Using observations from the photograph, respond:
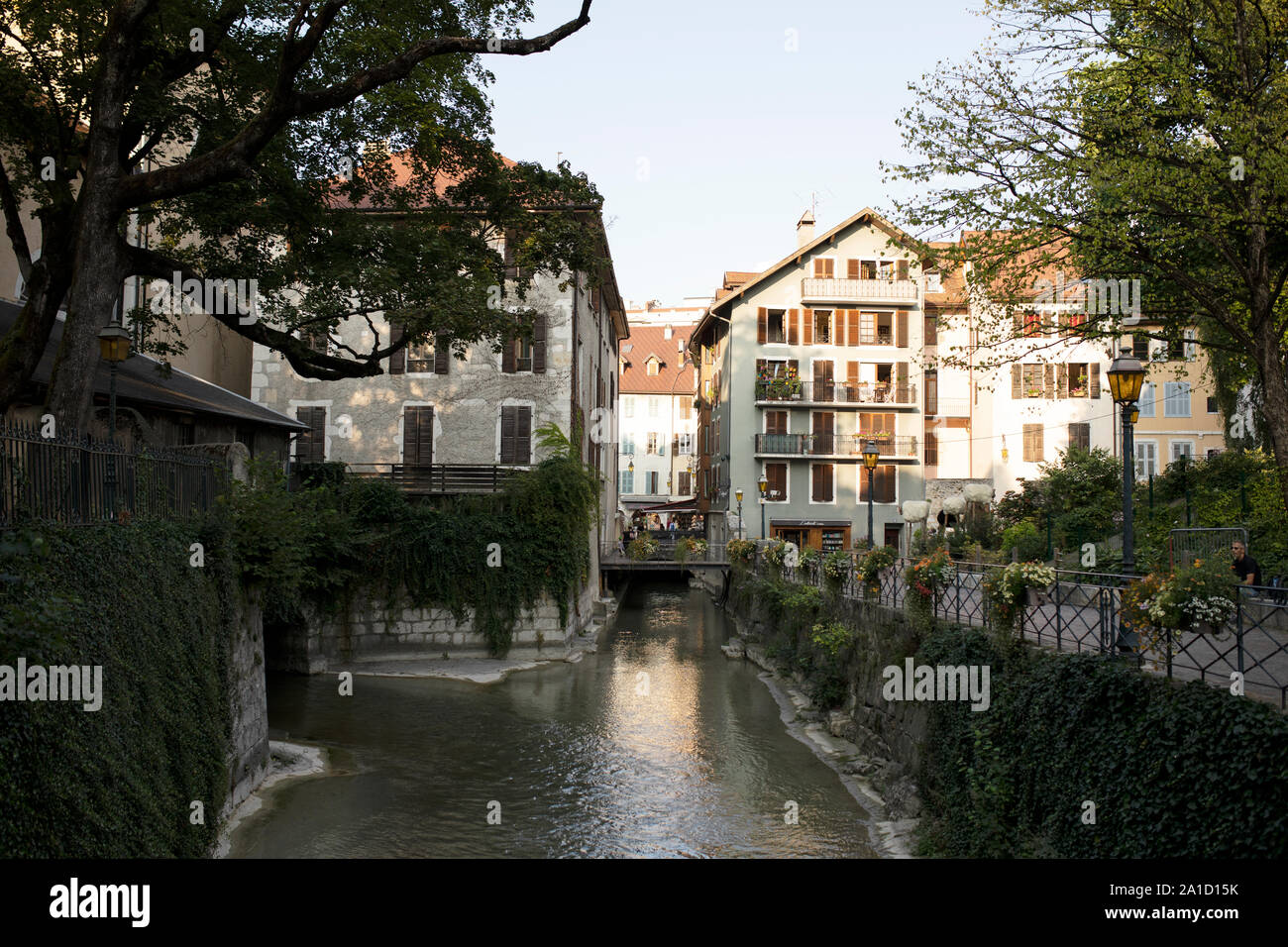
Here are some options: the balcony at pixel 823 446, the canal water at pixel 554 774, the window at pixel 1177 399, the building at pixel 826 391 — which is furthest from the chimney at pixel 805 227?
the canal water at pixel 554 774

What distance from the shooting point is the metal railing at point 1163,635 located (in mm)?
7613

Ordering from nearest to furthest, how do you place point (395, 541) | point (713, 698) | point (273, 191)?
point (273, 191) → point (713, 698) → point (395, 541)

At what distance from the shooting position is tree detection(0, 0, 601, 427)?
11.6 metres

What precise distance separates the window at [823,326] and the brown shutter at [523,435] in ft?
61.5

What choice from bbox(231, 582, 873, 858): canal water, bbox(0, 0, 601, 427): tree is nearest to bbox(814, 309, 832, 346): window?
bbox(231, 582, 873, 858): canal water

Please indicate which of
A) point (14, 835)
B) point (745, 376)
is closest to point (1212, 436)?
point (745, 376)

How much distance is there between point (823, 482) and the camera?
138ft

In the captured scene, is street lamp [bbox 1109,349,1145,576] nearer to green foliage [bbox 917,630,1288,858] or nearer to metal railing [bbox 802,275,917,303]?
green foliage [bbox 917,630,1288,858]

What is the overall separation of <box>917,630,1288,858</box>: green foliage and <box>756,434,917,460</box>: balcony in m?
30.0

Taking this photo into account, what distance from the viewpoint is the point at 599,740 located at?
16.4m

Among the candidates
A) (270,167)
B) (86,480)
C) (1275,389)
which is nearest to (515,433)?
(270,167)

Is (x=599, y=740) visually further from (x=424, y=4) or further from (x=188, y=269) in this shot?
(x=424, y=4)
